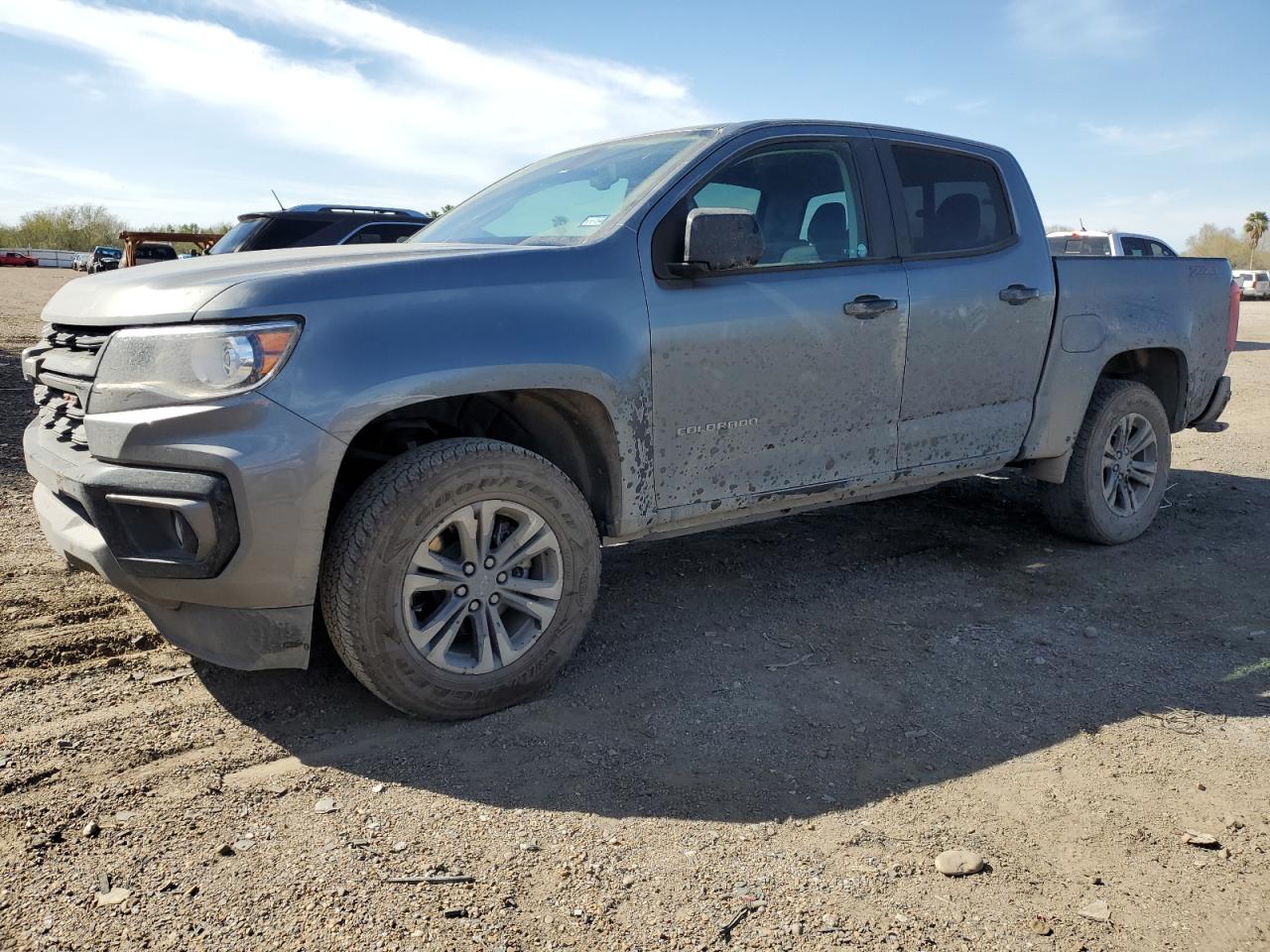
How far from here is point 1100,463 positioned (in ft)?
16.8

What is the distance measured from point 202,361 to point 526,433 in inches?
46.0

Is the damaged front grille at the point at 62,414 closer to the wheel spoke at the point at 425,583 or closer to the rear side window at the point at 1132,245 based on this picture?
the wheel spoke at the point at 425,583

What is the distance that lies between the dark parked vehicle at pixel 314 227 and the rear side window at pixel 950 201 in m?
Result: 6.93

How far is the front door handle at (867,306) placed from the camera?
3912 millimetres

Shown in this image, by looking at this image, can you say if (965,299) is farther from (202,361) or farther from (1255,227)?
(1255,227)

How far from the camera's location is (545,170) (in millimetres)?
4500

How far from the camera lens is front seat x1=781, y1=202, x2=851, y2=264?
12.9 ft

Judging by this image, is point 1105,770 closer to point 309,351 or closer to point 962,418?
point 962,418

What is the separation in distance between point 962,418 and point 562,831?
265 centimetres

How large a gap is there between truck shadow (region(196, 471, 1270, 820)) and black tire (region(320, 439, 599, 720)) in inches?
5.3

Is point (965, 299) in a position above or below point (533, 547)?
above

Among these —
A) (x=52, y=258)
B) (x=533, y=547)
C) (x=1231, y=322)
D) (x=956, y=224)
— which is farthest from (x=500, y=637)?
(x=52, y=258)

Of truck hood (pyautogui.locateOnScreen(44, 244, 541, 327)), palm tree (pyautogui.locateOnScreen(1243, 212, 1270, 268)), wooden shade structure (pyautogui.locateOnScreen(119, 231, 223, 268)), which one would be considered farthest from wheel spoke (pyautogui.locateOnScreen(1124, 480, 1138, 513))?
palm tree (pyautogui.locateOnScreen(1243, 212, 1270, 268))

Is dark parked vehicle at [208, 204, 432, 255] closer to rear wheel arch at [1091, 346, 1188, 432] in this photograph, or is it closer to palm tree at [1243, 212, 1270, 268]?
rear wheel arch at [1091, 346, 1188, 432]
